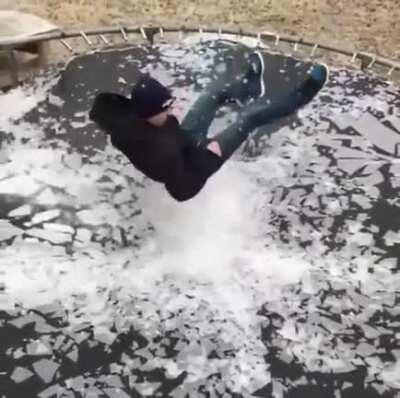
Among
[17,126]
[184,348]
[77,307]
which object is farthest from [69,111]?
[184,348]

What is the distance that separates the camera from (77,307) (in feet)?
5.75

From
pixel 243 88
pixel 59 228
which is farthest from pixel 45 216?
pixel 243 88

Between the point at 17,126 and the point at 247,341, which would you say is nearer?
the point at 247,341

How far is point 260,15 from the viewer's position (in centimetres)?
367

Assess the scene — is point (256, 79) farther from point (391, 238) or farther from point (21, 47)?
point (21, 47)

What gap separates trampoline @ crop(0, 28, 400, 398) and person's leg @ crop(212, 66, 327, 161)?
0.34ft

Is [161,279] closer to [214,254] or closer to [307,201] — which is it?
[214,254]

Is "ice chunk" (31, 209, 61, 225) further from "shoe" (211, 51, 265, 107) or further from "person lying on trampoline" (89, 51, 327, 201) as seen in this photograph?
"shoe" (211, 51, 265, 107)

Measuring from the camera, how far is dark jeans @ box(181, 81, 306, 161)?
1.94m

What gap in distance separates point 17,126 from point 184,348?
35.6 inches

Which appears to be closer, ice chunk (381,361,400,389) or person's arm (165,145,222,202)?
ice chunk (381,361,400,389)

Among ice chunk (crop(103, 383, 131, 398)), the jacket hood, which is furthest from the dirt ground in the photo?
ice chunk (crop(103, 383, 131, 398))

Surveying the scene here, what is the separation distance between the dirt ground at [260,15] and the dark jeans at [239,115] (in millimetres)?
1342

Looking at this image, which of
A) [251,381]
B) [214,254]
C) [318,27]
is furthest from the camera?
[318,27]
